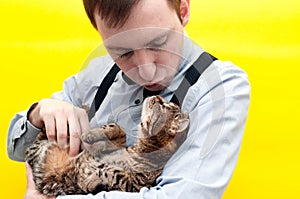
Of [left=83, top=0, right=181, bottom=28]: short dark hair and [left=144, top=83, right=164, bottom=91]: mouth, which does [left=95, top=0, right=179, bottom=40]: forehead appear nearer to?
[left=83, top=0, right=181, bottom=28]: short dark hair

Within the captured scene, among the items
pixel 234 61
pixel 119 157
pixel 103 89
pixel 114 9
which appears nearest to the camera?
pixel 114 9

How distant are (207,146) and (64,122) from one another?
0.30 m

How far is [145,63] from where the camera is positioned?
917mm

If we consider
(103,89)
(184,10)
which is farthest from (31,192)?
(184,10)

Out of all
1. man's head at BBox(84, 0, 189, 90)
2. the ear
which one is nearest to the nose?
man's head at BBox(84, 0, 189, 90)

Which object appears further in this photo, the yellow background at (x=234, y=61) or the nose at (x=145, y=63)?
the yellow background at (x=234, y=61)

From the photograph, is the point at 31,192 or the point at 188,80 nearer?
the point at 188,80

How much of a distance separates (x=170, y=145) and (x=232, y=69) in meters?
0.19

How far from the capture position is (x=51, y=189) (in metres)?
1.04

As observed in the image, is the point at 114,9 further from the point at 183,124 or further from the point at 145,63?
the point at 183,124

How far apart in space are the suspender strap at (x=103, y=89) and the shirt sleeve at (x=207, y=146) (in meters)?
0.19

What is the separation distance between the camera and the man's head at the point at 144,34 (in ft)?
2.90

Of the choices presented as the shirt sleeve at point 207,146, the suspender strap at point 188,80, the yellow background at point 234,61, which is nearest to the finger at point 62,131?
the shirt sleeve at point 207,146

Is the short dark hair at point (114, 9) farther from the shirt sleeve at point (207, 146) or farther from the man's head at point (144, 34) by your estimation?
the shirt sleeve at point (207, 146)
